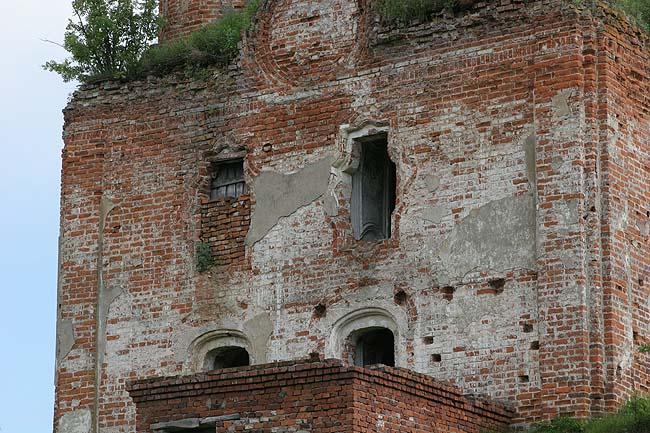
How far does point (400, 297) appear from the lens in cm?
2139

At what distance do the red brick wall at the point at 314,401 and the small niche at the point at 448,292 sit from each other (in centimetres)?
145

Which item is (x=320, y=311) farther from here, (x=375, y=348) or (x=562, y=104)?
(x=562, y=104)

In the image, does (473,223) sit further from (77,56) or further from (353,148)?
(77,56)

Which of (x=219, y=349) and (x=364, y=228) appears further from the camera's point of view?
(x=219, y=349)

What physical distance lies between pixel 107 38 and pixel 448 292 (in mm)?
5688

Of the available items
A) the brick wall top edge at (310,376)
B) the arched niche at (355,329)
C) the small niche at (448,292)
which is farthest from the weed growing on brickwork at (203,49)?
the brick wall top edge at (310,376)

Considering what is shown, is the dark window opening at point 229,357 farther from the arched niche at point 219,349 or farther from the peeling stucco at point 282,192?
the peeling stucco at point 282,192

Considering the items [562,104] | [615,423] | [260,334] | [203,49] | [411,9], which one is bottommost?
[615,423]

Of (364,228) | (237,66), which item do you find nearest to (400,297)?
(364,228)

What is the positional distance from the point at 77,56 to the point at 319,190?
3766 mm

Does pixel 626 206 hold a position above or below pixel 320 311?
above

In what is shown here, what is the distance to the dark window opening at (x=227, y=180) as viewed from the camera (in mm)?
22922

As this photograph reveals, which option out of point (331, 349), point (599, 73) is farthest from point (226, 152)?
point (599, 73)

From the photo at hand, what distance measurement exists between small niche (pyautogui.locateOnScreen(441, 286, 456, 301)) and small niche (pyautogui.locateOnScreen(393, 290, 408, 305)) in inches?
18.0
